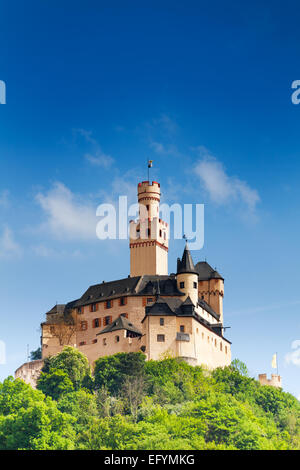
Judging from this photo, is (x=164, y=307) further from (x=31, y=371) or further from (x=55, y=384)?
(x=31, y=371)

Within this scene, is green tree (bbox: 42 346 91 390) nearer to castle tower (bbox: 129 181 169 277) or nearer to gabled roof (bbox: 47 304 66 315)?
gabled roof (bbox: 47 304 66 315)

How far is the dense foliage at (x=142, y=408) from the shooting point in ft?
350

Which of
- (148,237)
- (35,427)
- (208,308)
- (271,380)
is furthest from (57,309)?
(35,427)

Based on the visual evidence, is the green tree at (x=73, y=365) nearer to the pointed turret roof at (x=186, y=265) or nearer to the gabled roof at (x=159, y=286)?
the gabled roof at (x=159, y=286)

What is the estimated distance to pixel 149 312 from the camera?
12862 centimetres

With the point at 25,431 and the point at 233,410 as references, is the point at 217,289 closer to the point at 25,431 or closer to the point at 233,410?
the point at 233,410

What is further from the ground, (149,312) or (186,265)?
(186,265)

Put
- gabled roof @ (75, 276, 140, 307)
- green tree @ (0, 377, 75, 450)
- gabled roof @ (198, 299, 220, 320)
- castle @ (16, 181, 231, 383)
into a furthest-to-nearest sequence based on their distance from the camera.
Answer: gabled roof @ (198, 299, 220, 320) < gabled roof @ (75, 276, 140, 307) < castle @ (16, 181, 231, 383) < green tree @ (0, 377, 75, 450)

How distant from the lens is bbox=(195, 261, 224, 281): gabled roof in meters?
146

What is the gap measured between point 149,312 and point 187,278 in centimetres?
828

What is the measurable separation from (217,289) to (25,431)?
46333 mm

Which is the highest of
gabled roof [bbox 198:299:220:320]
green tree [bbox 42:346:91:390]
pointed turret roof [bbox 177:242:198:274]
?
pointed turret roof [bbox 177:242:198:274]

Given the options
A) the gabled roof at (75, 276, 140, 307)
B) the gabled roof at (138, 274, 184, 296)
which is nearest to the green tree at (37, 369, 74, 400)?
the gabled roof at (75, 276, 140, 307)
